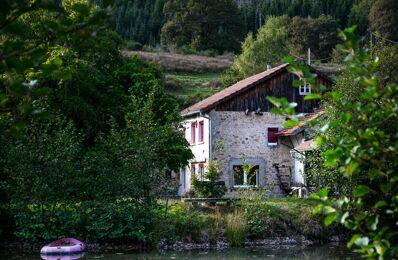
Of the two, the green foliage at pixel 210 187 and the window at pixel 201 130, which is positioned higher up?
the window at pixel 201 130

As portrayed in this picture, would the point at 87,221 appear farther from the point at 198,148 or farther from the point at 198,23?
the point at 198,23

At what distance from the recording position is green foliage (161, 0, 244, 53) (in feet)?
256

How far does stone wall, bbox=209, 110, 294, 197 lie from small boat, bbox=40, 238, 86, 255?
43.3 feet

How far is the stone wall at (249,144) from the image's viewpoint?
32.7 m

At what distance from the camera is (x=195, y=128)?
35.9 metres

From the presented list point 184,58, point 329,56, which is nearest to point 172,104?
point 184,58

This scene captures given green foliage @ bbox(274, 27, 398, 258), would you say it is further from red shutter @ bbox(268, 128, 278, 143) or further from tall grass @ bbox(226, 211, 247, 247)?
red shutter @ bbox(268, 128, 278, 143)

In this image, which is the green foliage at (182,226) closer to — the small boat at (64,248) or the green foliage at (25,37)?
the small boat at (64,248)

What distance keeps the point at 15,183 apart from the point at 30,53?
21.0 metres

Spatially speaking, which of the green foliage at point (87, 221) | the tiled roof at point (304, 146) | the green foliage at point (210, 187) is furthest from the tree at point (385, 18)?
the green foliage at point (87, 221)

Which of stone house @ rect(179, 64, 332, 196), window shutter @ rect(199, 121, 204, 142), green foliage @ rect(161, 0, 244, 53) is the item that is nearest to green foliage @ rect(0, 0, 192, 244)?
stone house @ rect(179, 64, 332, 196)

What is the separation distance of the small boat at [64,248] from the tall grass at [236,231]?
17.7ft

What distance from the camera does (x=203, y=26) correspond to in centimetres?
7912

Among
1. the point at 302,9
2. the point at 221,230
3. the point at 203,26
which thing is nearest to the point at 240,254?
the point at 221,230
